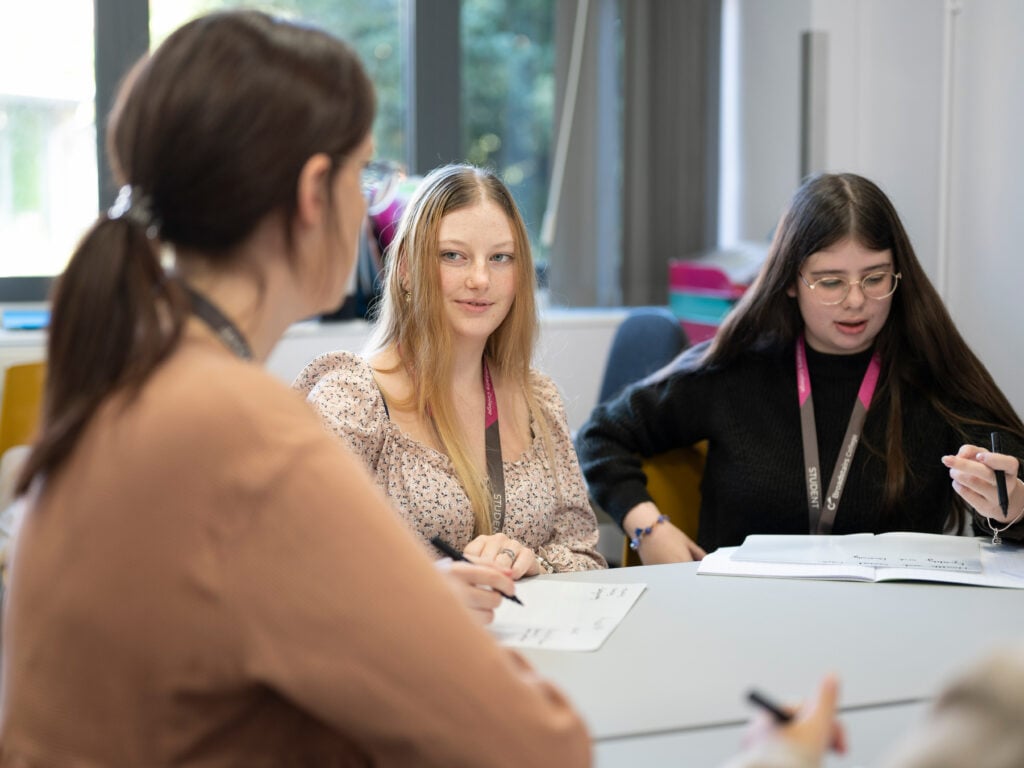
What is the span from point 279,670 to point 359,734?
0.08 m

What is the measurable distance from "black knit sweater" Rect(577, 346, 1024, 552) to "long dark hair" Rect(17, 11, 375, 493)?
4.59 ft

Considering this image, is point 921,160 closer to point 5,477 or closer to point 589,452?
point 589,452

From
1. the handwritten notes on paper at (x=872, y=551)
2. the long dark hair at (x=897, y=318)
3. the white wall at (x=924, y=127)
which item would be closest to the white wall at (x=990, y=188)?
the white wall at (x=924, y=127)

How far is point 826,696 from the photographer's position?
0.94 metres

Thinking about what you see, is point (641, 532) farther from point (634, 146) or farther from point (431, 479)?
point (634, 146)

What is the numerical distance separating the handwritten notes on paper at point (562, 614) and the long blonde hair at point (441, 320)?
340 millimetres

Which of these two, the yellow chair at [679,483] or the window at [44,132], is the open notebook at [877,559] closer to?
the yellow chair at [679,483]

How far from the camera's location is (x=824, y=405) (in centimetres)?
227

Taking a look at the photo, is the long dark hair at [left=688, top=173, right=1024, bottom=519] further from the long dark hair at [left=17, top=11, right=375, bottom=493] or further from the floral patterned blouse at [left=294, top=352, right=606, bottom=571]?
the long dark hair at [left=17, top=11, right=375, bottom=493]

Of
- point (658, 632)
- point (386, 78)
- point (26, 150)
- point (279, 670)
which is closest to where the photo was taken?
point (279, 670)

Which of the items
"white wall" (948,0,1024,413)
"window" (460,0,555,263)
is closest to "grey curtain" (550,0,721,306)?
"window" (460,0,555,263)

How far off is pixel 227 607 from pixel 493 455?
4.12 feet

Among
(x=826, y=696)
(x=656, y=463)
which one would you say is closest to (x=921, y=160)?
(x=656, y=463)

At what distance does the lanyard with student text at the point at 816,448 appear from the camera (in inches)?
85.5
